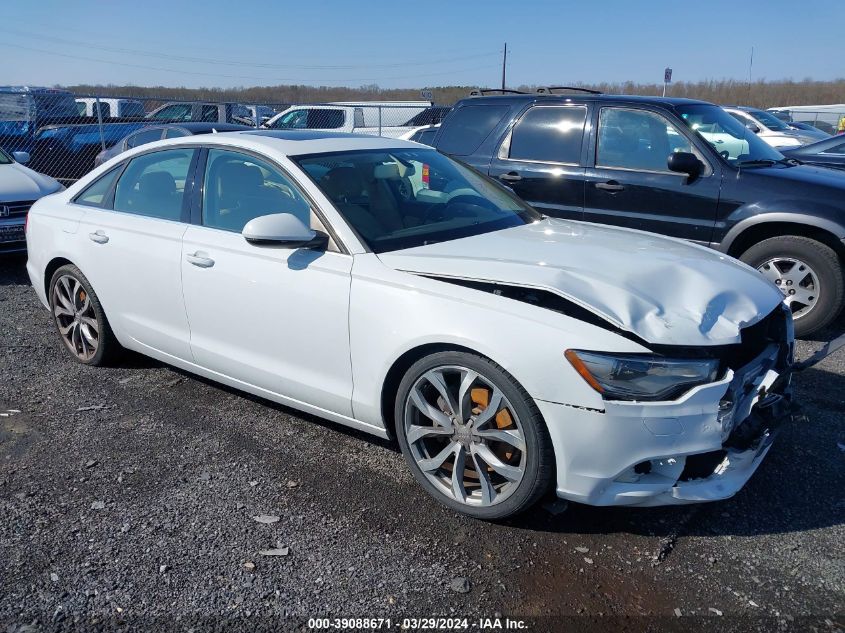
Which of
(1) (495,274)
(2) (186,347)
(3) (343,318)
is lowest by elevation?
(2) (186,347)

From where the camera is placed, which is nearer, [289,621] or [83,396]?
[289,621]

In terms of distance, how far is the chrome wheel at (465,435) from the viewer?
302 centimetres

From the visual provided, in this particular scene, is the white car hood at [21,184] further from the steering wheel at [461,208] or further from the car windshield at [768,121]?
the car windshield at [768,121]

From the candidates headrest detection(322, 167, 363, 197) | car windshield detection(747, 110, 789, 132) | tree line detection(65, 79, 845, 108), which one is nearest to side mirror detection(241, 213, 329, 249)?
headrest detection(322, 167, 363, 197)

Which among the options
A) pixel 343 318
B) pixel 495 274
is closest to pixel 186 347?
pixel 343 318

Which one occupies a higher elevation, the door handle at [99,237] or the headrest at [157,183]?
the headrest at [157,183]

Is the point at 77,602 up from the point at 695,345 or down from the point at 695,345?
down

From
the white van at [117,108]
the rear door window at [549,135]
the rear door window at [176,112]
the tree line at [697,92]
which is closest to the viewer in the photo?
the rear door window at [549,135]

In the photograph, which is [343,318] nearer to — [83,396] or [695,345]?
[695,345]

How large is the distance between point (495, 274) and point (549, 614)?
136 centimetres

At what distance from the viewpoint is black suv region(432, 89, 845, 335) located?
5.68 meters

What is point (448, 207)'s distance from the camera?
Answer: 408cm

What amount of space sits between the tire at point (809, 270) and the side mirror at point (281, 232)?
3920 mm

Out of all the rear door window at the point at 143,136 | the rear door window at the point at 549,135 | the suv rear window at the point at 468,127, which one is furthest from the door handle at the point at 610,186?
the rear door window at the point at 143,136
